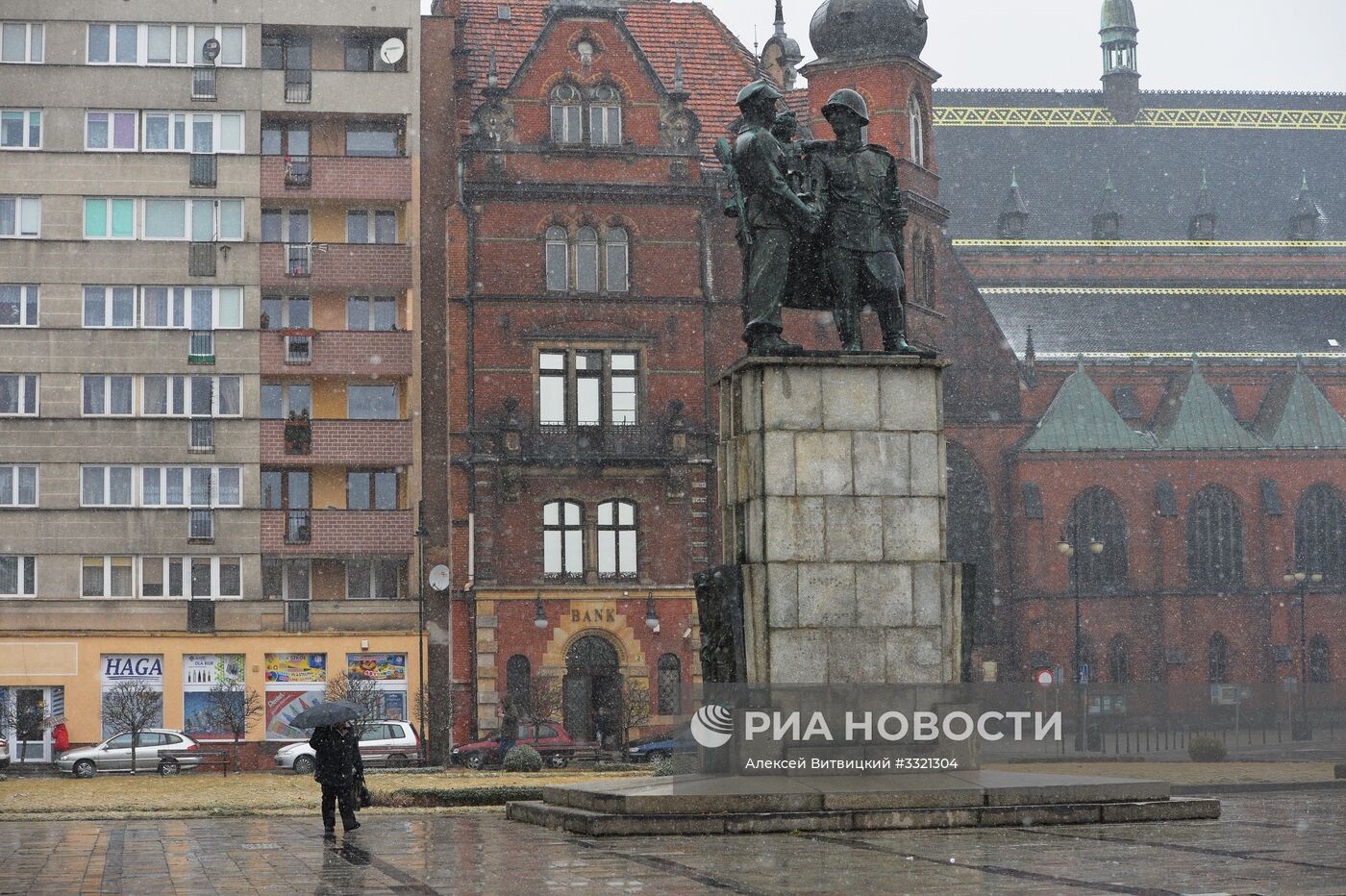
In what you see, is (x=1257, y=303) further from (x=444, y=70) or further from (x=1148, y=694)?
(x=444, y=70)

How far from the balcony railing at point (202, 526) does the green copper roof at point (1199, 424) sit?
42.5 m

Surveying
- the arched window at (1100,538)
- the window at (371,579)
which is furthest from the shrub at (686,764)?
the arched window at (1100,538)

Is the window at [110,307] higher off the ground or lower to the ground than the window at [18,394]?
higher

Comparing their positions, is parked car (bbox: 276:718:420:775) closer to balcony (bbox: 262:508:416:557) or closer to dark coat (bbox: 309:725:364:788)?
balcony (bbox: 262:508:416:557)

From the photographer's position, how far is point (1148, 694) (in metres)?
79.9

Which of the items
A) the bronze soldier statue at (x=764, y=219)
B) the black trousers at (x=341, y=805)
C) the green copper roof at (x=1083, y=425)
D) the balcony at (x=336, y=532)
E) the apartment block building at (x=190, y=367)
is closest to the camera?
the bronze soldier statue at (x=764, y=219)

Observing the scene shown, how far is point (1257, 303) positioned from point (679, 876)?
90.0 meters

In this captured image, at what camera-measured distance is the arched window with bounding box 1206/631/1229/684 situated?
275 ft

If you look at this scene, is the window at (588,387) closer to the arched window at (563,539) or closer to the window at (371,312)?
the arched window at (563,539)

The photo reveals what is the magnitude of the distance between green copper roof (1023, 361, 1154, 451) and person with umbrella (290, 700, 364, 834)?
64.1 m

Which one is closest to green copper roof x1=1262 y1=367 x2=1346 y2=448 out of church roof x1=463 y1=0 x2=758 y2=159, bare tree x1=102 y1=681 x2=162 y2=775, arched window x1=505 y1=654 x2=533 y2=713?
church roof x1=463 y1=0 x2=758 y2=159

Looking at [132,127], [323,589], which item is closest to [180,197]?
[132,127]

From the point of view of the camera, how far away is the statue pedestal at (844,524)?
68.1 feet

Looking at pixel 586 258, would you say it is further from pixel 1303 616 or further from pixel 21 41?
pixel 1303 616
